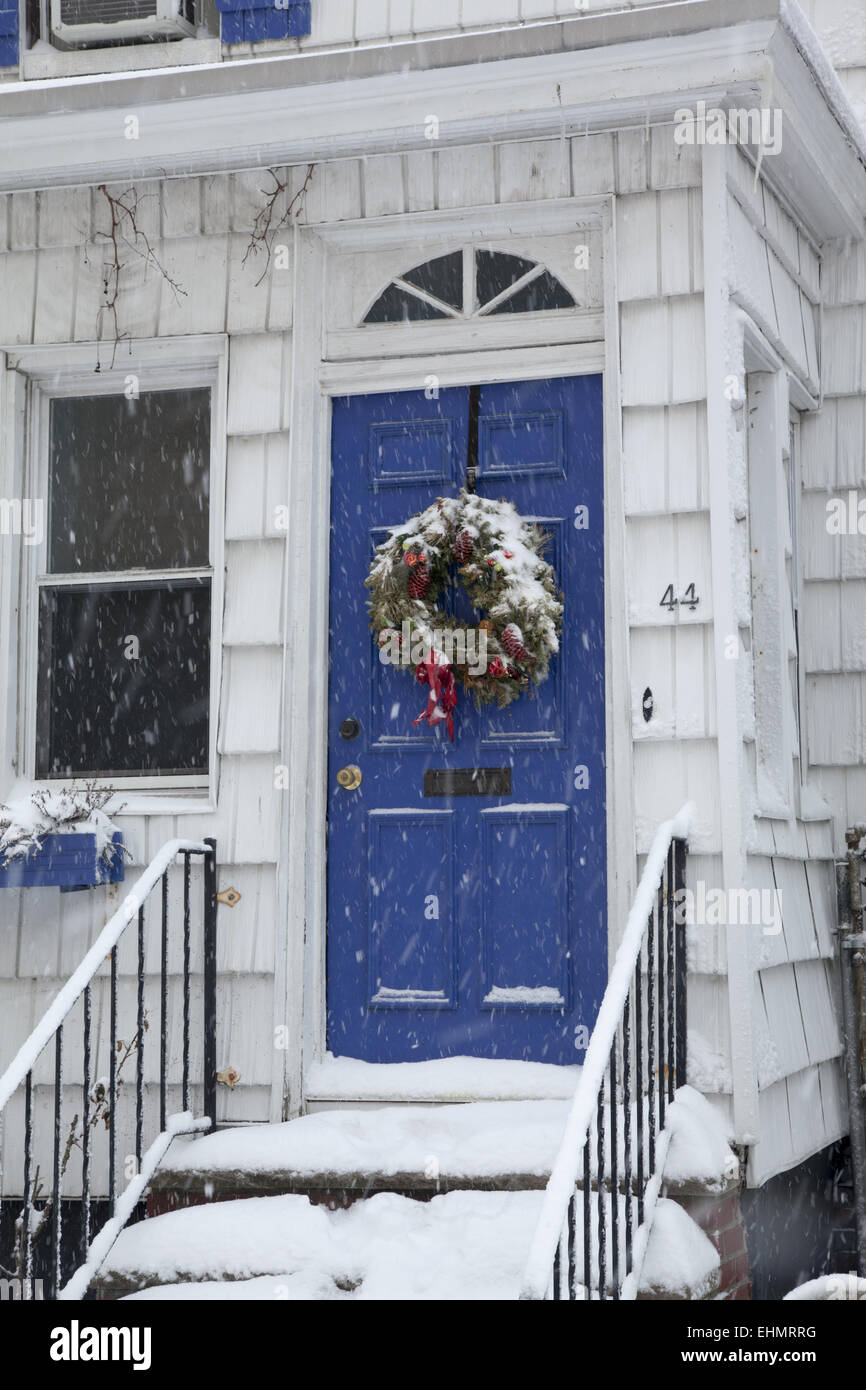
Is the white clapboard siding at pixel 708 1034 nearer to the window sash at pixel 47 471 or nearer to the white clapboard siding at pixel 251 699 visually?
the white clapboard siding at pixel 251 699

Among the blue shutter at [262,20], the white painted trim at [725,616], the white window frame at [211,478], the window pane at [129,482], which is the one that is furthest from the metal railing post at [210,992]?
the blue shutter at [262,20]

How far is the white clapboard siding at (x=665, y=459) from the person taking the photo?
474 centimetres

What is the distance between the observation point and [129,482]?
17.9 feet

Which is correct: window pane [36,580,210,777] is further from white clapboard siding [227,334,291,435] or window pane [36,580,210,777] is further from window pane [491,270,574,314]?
window pane [491,270,574,314]

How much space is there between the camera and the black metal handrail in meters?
3.94

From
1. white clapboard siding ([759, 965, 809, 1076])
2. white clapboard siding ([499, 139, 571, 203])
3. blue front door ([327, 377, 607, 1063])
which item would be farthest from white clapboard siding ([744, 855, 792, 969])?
white clapboard siding ([499, 139, 571, 203])

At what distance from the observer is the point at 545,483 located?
199 inches

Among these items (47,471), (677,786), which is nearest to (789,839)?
(677,786)

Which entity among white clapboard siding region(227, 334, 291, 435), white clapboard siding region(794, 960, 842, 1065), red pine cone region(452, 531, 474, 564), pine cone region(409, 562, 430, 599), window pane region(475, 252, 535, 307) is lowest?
white clapboard siding region(794, 960, 842, 1065)

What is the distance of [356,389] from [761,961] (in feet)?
7.41

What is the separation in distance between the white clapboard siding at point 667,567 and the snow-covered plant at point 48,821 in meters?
1.80

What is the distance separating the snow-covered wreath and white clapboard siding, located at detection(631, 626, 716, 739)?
30 centimetres

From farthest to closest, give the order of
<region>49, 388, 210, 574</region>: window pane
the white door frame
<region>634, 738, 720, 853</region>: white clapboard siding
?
<region>49, 388, 210, 574</region>: window pane, the white door frame, <region>634, 738, 720, 853</region>: white clapboard siding

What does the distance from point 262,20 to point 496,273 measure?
1.18 m
